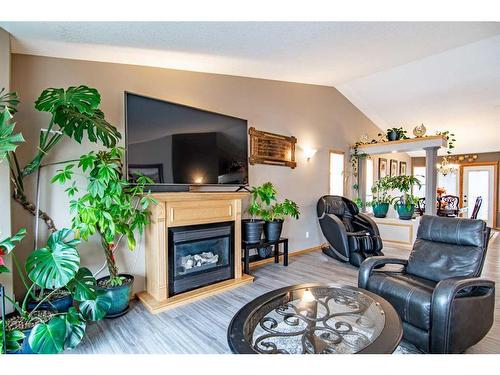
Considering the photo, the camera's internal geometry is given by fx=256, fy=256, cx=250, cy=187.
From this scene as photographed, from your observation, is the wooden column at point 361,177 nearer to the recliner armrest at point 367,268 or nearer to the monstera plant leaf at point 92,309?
the recliner armrest at point 367,268

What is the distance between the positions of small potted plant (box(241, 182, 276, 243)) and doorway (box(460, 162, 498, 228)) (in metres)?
7.56

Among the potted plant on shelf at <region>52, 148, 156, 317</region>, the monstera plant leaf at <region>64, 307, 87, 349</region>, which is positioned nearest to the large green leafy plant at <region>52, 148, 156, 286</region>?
the potted plant on shelf at <region>52, 148, 156, 317</region>

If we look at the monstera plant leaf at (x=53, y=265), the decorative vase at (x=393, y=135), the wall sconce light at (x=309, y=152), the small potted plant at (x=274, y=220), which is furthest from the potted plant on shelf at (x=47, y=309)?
the decorative vase at (x=393, y=135)

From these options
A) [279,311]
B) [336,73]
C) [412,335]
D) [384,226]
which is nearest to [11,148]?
[279,311]

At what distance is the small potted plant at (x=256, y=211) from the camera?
3.54 meters

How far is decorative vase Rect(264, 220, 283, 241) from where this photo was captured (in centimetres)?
379

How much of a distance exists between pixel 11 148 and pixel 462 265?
11.5 feet

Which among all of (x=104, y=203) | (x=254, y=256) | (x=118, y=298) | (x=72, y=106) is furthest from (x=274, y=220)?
(x=72, y=106)

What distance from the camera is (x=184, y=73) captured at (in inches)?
128

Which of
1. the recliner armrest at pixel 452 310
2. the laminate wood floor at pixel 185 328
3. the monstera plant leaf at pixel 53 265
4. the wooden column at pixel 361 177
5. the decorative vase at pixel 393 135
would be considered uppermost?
the decorative vase at pixel 393 135

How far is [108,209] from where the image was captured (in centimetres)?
224

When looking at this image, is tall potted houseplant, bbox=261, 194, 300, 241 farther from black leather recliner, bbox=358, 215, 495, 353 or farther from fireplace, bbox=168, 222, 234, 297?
black leather recliner, bbox=358, 215, 495, 353

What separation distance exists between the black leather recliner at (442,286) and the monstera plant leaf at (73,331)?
90.5 inches

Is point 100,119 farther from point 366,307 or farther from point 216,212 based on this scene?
point 366,307
